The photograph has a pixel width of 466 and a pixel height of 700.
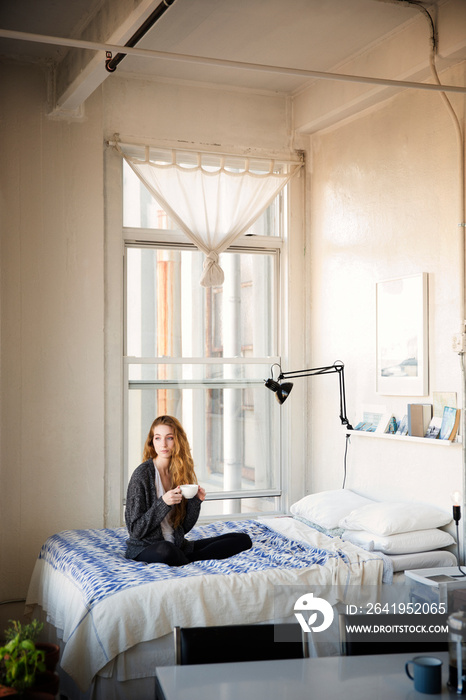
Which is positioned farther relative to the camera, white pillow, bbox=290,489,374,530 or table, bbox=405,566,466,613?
white pillow, bbox=290,489,374,530

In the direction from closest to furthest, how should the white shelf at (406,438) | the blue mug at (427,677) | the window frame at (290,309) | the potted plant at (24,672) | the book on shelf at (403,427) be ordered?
the blue mug at (427,677), the potted plant at (24,672), the white shelf at (406,438), the book on shelf at (403,427), the window frame at (290,309)

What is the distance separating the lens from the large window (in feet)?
16.1

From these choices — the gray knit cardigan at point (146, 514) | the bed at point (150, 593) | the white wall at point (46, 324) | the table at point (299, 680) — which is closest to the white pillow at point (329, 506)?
the bed at point (150, 593)

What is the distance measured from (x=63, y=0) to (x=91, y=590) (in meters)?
2.91

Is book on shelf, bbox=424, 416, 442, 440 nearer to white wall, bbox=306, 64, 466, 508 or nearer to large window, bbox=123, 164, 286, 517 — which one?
white wall, bbox=306, 64, 466, 508

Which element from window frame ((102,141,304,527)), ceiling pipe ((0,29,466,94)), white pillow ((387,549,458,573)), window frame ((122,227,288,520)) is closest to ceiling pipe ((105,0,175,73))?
ceiling pipe ((0,29,466,94))

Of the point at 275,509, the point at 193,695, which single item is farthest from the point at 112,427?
the point at 193,695

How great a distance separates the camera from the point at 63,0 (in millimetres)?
3816

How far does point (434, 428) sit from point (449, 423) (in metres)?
0.14

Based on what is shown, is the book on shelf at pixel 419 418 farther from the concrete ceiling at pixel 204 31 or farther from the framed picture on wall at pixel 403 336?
the concrete ceiling at pixel 204 31

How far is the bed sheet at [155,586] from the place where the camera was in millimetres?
3020

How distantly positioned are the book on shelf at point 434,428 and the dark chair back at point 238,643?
6.32 ft

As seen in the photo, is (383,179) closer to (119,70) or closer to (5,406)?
(119,70)

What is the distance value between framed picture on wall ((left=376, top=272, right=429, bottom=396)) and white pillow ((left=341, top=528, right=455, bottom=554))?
2.49ft
